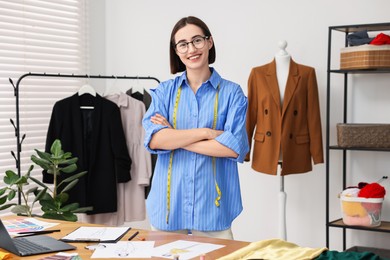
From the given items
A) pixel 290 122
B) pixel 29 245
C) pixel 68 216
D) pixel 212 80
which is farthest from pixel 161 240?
pixel 290 122

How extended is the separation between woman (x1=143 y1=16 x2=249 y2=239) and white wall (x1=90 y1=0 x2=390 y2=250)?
1853mm

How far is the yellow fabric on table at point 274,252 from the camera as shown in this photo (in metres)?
2.04

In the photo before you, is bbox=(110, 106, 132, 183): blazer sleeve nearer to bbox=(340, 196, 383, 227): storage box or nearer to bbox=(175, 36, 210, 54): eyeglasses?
bbox=(340, 196, 383, 227): storage box

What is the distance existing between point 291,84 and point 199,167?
1689 mm

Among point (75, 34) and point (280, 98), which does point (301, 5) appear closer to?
point (280, 98)

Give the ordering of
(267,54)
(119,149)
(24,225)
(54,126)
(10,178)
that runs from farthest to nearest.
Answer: (267,54), (119,149), (54,126), (10,178), (24,225)

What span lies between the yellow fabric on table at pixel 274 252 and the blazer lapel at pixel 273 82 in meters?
2.33

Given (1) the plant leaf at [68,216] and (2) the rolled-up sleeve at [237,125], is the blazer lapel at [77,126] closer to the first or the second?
(1) the plant leaf at [68,216]

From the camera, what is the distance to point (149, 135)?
9.90 feet

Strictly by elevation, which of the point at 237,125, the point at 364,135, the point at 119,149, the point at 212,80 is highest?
the point at 212,80

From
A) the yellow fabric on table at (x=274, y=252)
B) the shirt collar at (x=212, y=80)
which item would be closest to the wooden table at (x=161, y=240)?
the yellow fabric on table at (x=274, y=252)

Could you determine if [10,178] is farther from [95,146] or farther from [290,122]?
[290,122]

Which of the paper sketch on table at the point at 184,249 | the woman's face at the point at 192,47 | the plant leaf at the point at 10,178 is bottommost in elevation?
the paper sketch on table at the point at 184,249

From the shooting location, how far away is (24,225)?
2.82m
